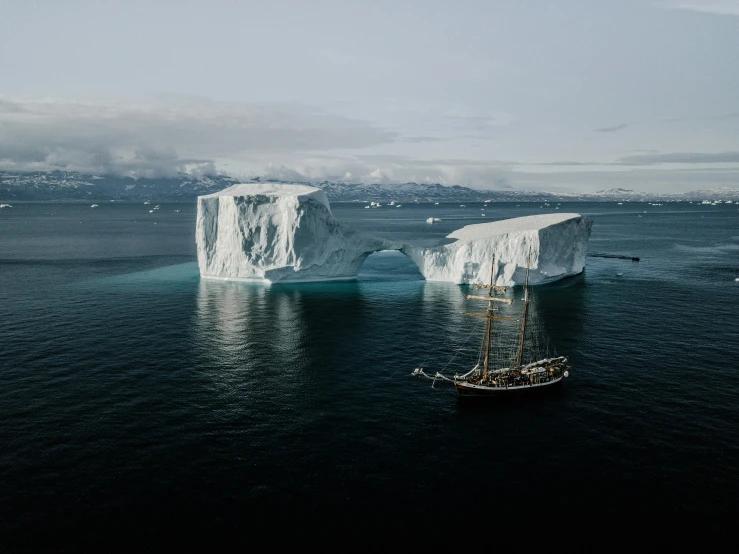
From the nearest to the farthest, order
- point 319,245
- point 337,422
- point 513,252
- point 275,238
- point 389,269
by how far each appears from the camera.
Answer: point 337,422 < point 513,252 < point 275,238 < point 319,245 < point 389,269

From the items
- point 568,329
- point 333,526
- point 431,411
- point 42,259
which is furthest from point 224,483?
point 42,259

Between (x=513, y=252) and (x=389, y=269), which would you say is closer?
(x=513, y=252)

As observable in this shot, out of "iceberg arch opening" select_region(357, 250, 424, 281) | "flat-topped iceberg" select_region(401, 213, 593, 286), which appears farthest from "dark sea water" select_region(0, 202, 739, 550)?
"iceberg arch opening" select_region(357, 250, 424, 281)

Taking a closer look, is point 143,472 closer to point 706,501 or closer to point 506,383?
point 506,383

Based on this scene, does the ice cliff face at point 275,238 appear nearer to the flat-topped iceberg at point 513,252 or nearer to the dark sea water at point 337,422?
the flat-topped iceberg at point 513,252

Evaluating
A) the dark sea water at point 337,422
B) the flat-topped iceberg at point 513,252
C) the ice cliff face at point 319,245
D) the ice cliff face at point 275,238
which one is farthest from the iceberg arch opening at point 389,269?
the dark sea water at point 337,422

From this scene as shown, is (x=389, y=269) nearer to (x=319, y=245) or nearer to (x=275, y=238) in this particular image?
(x=319, y=245)

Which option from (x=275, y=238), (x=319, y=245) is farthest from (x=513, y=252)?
(x=275, y=238)
